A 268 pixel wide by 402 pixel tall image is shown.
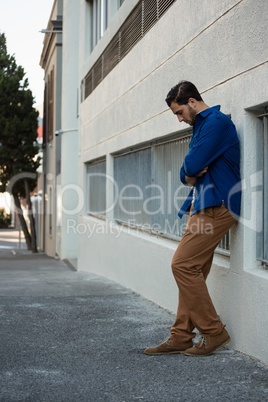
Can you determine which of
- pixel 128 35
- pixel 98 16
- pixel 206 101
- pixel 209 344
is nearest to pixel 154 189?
pixel 206 101

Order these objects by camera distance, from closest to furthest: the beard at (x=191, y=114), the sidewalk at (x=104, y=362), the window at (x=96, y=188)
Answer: the sidewalk at (x=104, y=362) < the beard at (x=191, y=114) < the window at (x=96, y=188)

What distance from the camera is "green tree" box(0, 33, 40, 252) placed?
24.8 metres

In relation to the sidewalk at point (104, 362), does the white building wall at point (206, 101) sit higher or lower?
higher

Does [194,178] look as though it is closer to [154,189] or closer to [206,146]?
[206,146]

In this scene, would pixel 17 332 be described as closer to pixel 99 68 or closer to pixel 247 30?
pixel 247 30


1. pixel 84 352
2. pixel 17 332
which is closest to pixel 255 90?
pixel 84 352

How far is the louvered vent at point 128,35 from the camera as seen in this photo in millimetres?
8422

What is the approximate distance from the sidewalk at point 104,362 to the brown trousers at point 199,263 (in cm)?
31

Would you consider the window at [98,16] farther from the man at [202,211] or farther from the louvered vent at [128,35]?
the man at [202,211]

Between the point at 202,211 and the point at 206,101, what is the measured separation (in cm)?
148

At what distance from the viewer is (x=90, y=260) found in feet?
44.6

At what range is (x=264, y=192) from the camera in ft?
16.7

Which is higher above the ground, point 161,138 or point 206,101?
point 206,101

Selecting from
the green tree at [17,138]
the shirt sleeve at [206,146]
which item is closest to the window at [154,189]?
the shirt sleeve at [206,146]
